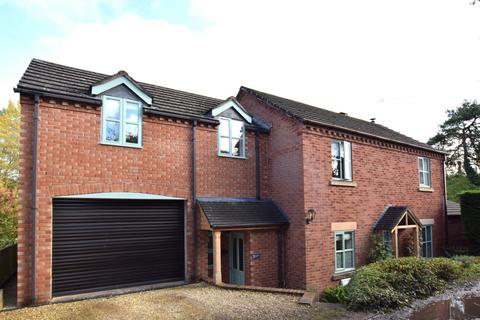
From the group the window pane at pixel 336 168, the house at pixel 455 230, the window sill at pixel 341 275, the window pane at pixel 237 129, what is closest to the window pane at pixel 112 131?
the window pane at pixel 237 129

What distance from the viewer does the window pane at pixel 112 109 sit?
10.0 m

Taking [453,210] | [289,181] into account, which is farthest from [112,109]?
[453,210]

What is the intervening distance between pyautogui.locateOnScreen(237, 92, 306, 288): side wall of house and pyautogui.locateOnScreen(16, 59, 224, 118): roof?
9.18ft

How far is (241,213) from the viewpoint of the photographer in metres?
11.6

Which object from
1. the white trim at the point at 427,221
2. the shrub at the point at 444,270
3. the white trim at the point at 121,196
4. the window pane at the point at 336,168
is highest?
the window pane at the point at 336,168

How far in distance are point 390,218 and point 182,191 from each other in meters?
8.73

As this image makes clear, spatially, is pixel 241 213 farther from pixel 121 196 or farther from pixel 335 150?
pixel 335 150

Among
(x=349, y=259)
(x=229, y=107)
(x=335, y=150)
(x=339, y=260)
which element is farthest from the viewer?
(x=335, y=150)

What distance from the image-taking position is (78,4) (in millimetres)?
9227

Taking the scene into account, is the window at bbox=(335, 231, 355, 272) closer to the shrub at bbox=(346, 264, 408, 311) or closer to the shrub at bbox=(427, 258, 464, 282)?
the shrub at bbox=(427, 258, 464, 282)

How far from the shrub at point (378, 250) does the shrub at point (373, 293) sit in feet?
14.1

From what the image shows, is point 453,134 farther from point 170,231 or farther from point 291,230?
point 170,231

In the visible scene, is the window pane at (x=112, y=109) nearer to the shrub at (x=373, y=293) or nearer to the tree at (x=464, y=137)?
the shrub at (x=373, y=293)

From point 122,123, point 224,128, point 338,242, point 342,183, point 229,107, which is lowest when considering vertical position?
point 338,242
